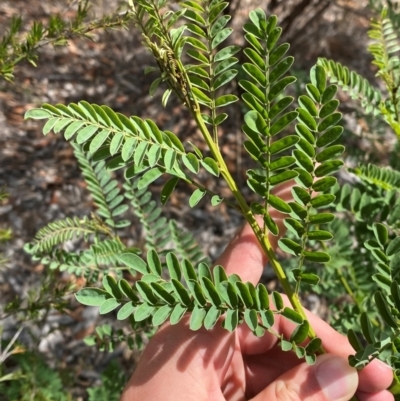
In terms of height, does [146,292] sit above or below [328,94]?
below

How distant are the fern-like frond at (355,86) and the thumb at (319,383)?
0.70 m

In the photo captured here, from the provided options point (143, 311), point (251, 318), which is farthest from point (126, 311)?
point (251, 318)

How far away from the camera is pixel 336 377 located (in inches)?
44.5

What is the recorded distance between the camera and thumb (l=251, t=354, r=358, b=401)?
3.73ft

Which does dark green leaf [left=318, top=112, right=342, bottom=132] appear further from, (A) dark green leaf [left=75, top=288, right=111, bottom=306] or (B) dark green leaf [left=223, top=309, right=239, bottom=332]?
(A) dark green leaf [left=75, top=288, right=111, bottom=306]

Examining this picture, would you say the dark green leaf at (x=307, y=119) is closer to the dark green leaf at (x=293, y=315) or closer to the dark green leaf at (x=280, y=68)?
the dark green leaf at (x=280, y=68)

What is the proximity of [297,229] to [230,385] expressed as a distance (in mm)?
659

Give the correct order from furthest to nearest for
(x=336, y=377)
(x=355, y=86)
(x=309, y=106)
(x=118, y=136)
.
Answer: (x=355, y=86), (x=336, y=377), (x=309, y=106), (x=118, y=136)

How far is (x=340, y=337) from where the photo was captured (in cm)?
143

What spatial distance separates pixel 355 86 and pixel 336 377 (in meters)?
0.81

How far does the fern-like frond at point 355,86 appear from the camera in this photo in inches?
54.8

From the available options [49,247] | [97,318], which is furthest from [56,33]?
[97,318]

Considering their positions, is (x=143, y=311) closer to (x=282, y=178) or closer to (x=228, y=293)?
(x=228, y=293)

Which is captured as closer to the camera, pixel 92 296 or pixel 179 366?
pixel 92 296
